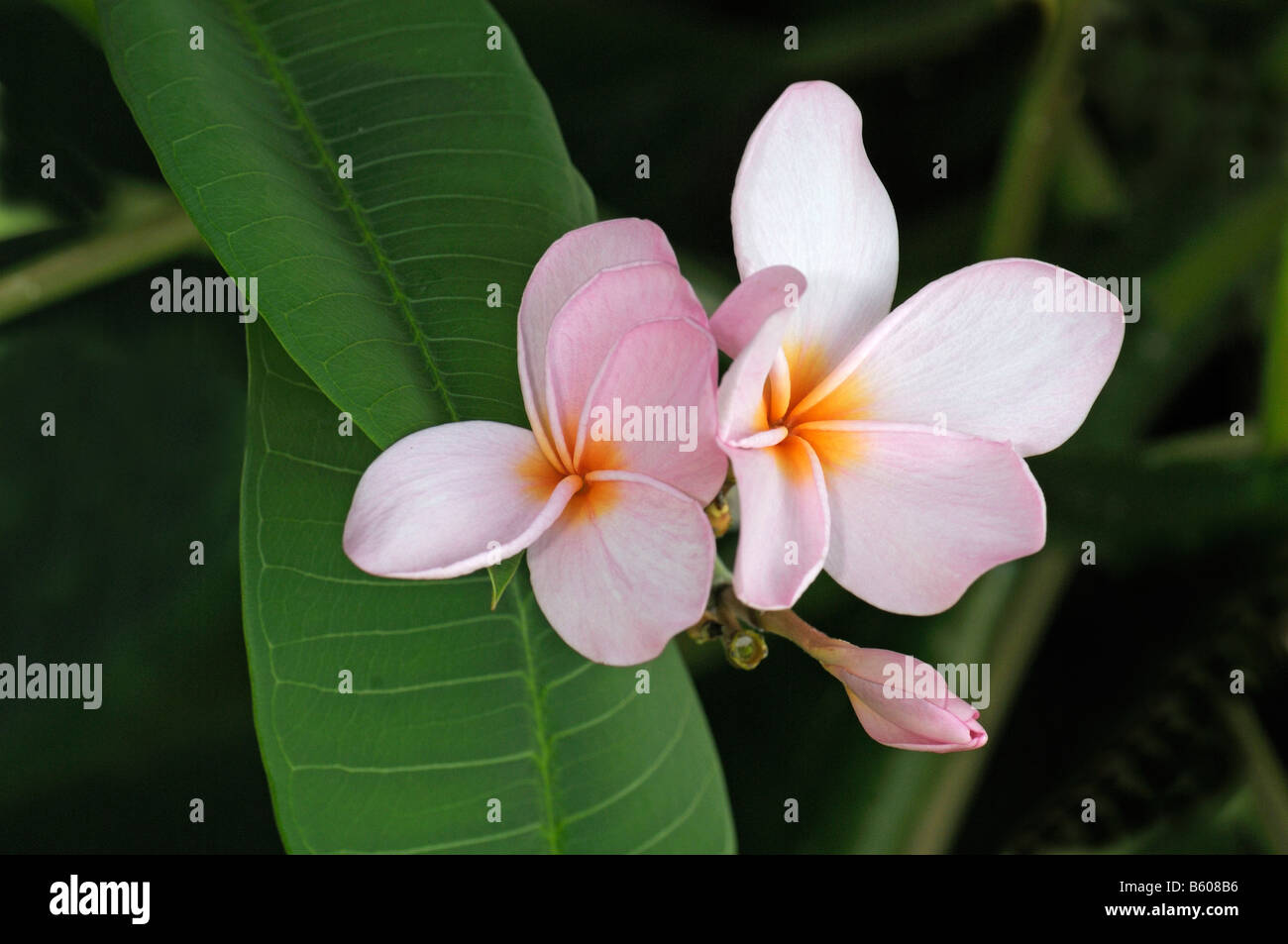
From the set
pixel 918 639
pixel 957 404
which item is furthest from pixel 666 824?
pixel 918 639

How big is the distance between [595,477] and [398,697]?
0.61 ft

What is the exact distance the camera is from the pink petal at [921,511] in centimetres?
40

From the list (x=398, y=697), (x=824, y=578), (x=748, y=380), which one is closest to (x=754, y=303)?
(x=748, y=380)

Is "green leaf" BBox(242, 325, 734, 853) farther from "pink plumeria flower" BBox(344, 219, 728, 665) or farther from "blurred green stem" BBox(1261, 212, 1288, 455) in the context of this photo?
"blurred green stem" BBox(1261, 212, 1288, 455)

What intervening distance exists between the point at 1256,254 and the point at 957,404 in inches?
31.6

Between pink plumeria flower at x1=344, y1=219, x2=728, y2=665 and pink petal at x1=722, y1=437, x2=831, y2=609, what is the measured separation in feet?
0.04

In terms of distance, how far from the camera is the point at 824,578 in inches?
34.2

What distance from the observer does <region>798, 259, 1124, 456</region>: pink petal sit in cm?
43

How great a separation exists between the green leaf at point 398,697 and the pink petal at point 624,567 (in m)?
0.12

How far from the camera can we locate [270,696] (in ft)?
1.68

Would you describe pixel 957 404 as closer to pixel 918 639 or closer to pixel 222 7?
pixel 222 7

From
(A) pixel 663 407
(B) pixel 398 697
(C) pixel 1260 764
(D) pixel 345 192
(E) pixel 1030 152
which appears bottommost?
(C) pixel 1260 764

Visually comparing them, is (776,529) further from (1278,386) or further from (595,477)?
(1278,386)

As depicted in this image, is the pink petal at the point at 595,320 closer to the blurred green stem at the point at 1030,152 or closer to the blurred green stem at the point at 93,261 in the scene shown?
the blurred green stem at the point at 93,261
